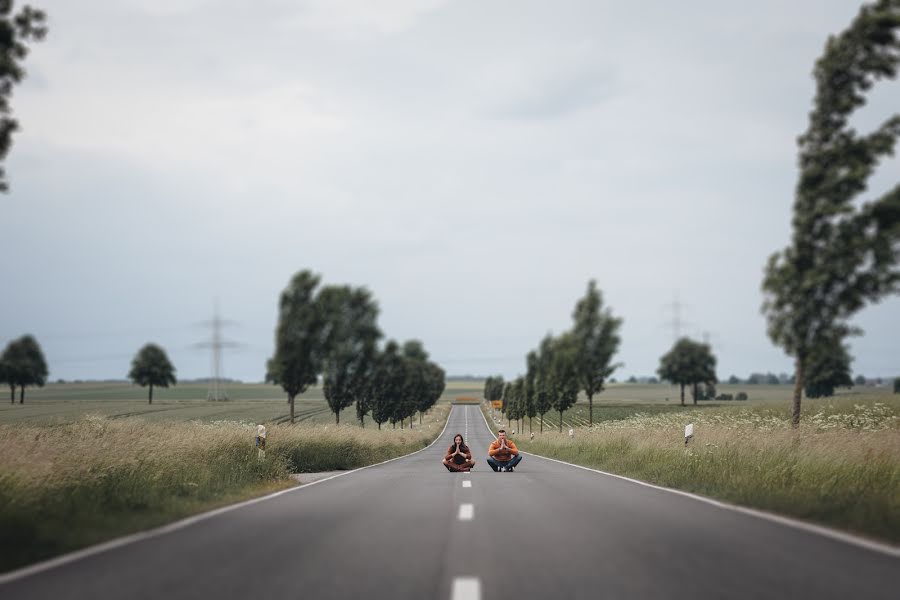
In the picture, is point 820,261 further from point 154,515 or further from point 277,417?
point 277,417

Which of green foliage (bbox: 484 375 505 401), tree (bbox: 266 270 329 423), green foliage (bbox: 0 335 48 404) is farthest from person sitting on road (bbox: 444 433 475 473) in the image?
green foliage (bbox: 484 375 505 401)

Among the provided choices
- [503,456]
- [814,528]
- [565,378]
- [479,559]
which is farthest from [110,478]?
[565,378]

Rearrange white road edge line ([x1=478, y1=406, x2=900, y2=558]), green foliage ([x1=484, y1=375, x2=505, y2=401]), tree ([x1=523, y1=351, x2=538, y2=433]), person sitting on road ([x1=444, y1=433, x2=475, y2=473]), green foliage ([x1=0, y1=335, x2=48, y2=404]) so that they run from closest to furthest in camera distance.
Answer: white road edge line ([x1=478, y1=406, x2=900, y2=558]) → person sitting on road ([x1=444, y1=433, x2=475, y2=473]) → tree ([x1=523, y1=351, x2=538, y2=433]) → green foliage ([x1=0, y1=335, x2=48, y2=404]) → green foliage ([x1=484, y1=375, x2=505, y2=401])

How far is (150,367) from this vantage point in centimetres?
10344

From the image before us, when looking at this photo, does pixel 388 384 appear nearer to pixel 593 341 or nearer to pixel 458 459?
pixel 593 341

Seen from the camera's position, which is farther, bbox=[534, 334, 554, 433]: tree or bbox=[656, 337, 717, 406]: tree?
bbox=[656, 337, 717, 406]: tree

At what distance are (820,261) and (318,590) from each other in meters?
15.1

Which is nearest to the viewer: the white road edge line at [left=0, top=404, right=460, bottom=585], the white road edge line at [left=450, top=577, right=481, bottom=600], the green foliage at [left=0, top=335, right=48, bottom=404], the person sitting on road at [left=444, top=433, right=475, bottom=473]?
the white road edge line at [left=450, top=577, right=481, bottom=600]

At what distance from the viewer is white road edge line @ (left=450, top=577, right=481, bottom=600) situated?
539 cm

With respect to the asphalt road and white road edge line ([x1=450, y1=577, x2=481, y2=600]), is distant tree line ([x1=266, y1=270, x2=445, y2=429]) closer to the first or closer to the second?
the asphalt road

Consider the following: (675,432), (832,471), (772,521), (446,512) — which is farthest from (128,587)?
(675,432)

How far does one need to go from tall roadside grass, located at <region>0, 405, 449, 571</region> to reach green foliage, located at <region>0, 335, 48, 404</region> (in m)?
73.8

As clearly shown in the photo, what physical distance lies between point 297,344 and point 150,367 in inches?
2854

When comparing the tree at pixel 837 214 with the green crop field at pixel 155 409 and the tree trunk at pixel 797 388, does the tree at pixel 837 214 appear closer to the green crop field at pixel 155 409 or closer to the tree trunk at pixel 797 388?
the tree trunk at pixel 797 388
